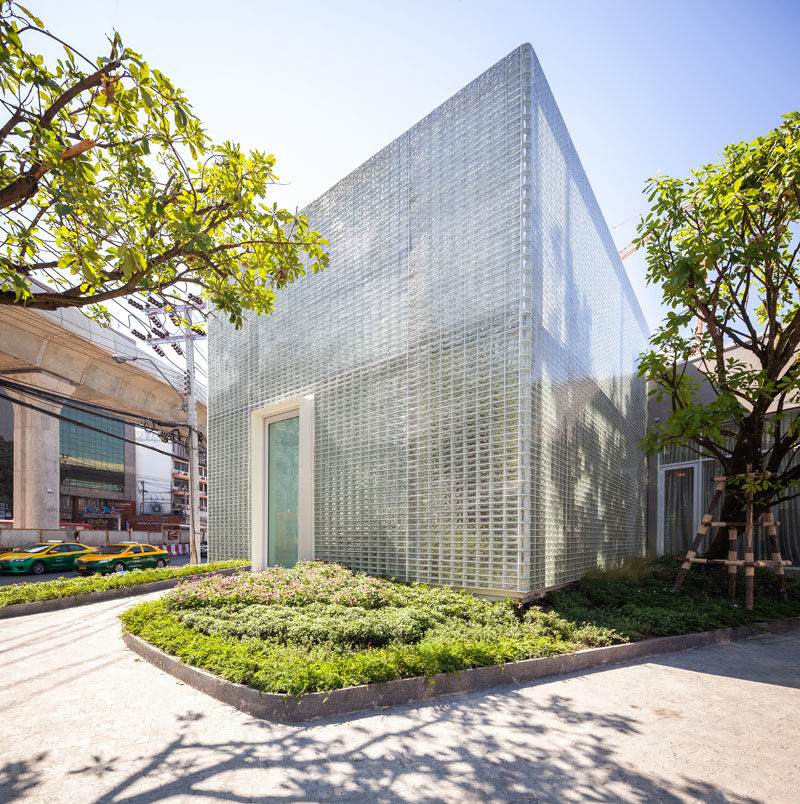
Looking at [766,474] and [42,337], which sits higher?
[42,337]

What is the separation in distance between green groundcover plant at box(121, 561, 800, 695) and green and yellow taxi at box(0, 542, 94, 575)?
51.3 ft

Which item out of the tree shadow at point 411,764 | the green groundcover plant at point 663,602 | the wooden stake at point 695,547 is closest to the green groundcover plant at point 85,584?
the tree shadow at point 411,764

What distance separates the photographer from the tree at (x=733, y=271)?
26.3 ft

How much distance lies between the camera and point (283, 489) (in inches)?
460

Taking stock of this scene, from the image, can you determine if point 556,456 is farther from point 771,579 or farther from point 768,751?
point 771,579

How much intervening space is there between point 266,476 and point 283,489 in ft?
2.52

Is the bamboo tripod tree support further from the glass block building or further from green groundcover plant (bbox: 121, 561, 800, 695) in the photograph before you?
the glass block building

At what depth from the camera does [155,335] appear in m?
19.4

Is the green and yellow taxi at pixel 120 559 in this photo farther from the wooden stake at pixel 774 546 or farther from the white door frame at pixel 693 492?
the wooden stake at pixel 774 546

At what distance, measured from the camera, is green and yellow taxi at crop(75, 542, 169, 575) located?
19578 mm

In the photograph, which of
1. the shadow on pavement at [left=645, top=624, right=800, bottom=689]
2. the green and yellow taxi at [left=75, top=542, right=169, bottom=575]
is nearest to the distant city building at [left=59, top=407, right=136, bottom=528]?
the green and yellow taxi at [left=75, top=542, right=169, bottom=575]

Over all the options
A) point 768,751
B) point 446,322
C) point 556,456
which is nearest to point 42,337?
point 446,322

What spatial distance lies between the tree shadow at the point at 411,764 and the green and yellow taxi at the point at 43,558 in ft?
64.5

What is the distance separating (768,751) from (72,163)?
22.4 ft
